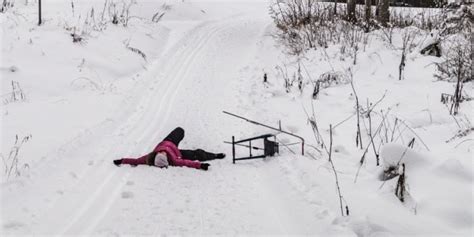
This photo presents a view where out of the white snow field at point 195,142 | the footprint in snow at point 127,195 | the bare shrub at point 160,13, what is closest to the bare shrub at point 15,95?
the white snow field at point 195,142

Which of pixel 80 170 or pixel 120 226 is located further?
pixel 80 170

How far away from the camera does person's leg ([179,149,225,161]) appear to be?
5840mm

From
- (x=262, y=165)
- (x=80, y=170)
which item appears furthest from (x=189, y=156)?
(x=80, y=170)

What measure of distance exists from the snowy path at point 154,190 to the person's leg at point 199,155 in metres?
0.09

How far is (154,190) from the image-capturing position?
4.94 m

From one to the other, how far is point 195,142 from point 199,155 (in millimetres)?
743

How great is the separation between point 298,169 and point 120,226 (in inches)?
85.1

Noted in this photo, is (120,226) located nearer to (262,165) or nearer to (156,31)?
(262,165)

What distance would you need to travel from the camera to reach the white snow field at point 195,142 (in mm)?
4152

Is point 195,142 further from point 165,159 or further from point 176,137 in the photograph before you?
point 165,159

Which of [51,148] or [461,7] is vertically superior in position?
[461,7]

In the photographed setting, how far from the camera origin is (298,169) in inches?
211

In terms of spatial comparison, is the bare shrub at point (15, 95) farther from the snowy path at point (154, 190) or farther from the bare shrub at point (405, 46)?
the bare shrub at point (405, 46)

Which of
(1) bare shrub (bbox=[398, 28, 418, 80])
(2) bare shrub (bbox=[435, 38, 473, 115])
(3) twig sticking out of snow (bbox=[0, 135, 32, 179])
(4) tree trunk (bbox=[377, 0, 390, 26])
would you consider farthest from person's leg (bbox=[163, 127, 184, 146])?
(4) tree trunk (bbox=[377, 0, 390, 26])
